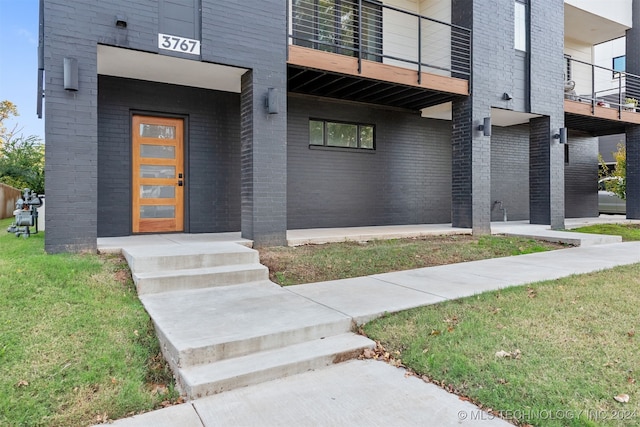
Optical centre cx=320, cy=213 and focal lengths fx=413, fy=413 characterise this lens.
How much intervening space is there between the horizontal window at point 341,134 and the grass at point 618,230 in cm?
578

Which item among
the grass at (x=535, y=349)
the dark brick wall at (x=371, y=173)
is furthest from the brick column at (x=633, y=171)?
the grass at (x=535, y=349)

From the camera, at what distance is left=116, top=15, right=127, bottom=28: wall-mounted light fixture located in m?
5.60

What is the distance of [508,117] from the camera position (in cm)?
1076

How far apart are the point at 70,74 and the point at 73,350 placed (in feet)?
12.5

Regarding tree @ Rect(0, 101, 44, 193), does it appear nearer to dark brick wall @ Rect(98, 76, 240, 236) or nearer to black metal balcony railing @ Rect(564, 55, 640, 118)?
dark brick wall @ Rect(98, 76, 240, 236)

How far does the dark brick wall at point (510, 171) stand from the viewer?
11930mm

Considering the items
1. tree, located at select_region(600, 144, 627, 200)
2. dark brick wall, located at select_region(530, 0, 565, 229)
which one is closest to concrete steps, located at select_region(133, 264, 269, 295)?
dark brick wall, located at select_region(530, 0, 565, 229)

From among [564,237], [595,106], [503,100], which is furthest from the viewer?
[595,106]

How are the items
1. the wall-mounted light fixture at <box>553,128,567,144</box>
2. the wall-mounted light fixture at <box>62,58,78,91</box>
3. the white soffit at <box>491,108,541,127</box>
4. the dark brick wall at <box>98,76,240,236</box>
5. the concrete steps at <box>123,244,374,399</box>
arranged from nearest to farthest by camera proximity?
the concrete steps at <box>123,244,374,399</box>
the wall-mounted light fixture at <box>62,58,78,91</box>
the dark brick wall at <box>98,76,240,236</box>
the white soffit at <box>491,108,541,127</box>
the wall-mounted light fixture at <box>553,128,567,144</box>

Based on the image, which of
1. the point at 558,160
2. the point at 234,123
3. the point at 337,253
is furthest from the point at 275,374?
the point at 558,160

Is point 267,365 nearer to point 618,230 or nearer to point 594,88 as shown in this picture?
point 618,230

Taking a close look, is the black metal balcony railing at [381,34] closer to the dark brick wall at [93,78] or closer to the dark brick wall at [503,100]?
the dark brick wall at [503,100]

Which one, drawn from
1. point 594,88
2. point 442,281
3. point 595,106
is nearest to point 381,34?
point 595,106

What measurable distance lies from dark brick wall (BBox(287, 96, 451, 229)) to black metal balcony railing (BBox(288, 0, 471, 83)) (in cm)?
130
